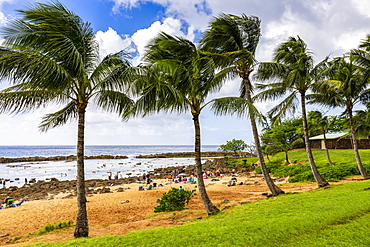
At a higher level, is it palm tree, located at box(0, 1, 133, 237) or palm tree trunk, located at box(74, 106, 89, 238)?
palm tree, located at box(0, 1, 133, 237)

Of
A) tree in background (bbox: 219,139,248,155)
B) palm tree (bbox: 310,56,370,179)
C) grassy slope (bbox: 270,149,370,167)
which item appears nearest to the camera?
palm tree (bbox: 310,56,370,179)

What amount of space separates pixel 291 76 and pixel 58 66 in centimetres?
944

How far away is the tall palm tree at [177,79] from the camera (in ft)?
24.6

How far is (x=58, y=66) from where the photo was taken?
233 inches

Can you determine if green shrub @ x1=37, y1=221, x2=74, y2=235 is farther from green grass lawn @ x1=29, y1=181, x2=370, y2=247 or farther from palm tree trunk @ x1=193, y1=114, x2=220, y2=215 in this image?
palm tree trunk @ x1=193, y1=114, x2=220, y2=215

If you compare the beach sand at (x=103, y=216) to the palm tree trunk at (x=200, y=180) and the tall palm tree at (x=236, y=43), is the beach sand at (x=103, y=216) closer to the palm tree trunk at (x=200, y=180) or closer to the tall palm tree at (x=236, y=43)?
the palm tree trunk at (x=200, y=180)

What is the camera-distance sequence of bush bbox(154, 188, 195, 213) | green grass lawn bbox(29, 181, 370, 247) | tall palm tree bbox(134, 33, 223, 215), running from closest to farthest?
green grass lawn bbox(29, 181, 370, 247)
tall palm tree bbox(134, 33, 223, 215)
bush bbox(154, 188, 195, 213)

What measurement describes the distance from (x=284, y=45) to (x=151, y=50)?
23.9 ft

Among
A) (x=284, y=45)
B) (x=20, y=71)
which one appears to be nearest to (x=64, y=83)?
(x=20, y=71)

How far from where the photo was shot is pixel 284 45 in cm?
1179

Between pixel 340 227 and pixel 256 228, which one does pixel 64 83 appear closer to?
pixel 256 228

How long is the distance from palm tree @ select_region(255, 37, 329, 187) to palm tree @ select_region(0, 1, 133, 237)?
7079mm

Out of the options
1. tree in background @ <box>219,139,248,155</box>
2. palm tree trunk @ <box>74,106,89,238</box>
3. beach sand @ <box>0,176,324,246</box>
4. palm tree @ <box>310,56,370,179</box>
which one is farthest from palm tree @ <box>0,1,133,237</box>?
tree in background @ <box>219,139,248,155</box>

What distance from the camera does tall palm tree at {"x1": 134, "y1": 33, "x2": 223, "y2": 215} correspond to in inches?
295
